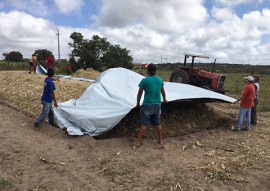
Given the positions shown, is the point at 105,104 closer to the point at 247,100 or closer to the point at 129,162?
the point at 129,162

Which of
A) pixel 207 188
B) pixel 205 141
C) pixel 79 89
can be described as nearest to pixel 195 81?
pixel 79 89

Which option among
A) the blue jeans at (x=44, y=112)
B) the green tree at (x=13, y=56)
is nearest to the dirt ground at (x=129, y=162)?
the blue jeans at (x=44, y=112)

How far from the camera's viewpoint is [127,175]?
5.02 metres

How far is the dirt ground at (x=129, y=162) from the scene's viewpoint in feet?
15.6

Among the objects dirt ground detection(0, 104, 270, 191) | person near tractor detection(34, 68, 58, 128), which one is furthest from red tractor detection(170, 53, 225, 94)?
person near tractor detection(34, 68, 58, 128)

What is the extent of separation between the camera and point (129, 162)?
5.53m

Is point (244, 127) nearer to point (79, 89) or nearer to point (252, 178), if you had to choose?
point (252, 178)

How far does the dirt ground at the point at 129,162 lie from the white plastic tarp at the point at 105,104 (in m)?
0.30

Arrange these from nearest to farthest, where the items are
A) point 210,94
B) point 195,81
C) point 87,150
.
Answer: point 87,150 < point 210,94 < point 195,81

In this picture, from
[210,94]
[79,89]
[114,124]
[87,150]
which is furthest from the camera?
[79,89]

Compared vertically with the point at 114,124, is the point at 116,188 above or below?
below

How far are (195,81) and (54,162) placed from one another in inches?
378

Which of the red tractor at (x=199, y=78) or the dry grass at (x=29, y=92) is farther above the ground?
the red tractor at (x=199, y=78)

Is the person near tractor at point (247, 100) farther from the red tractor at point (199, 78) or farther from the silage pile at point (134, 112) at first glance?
the red tractor at point (199, 78)
